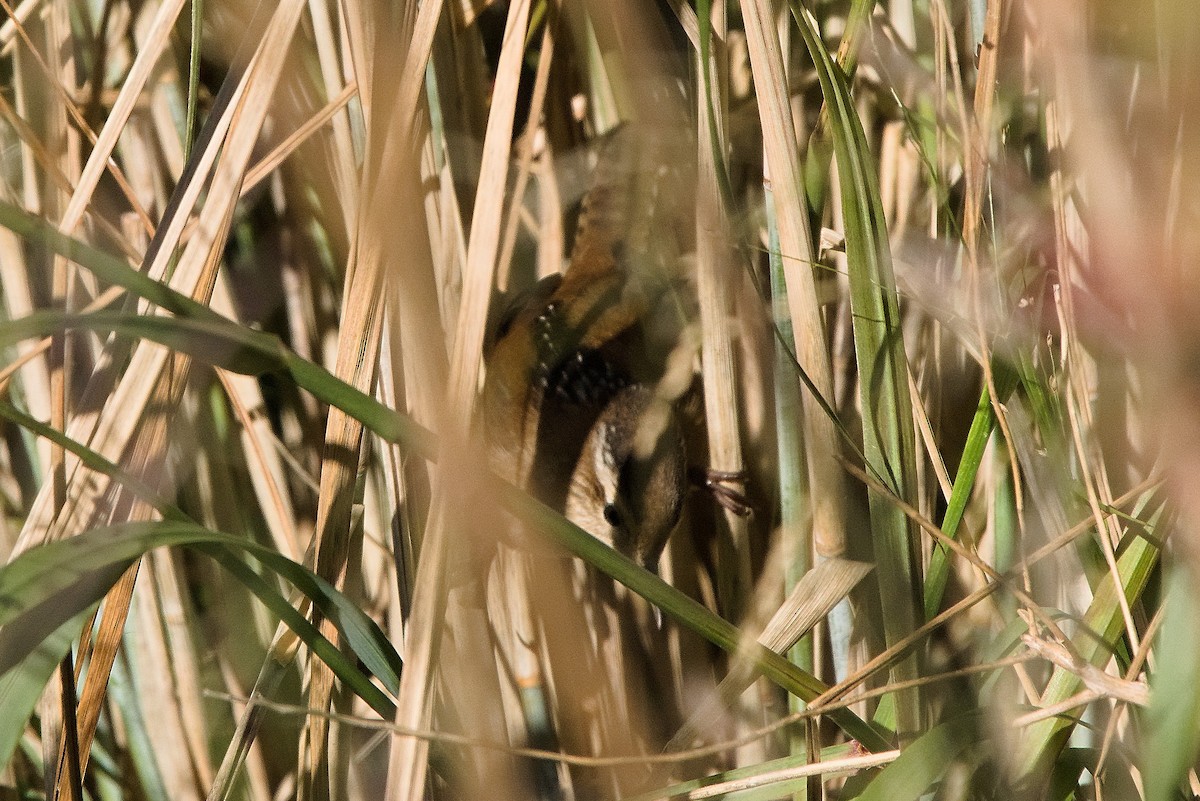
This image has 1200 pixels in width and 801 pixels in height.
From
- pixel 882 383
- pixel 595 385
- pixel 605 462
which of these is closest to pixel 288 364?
pixel 882 383

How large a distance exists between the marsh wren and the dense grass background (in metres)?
0.08

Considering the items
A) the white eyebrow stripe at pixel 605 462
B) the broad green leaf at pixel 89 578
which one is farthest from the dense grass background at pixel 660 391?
the white eyebrow stripe at pixel 605 462

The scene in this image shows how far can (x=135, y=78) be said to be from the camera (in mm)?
1082

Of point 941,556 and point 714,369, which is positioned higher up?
point 714,369

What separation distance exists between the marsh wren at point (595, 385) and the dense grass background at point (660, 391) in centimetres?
8

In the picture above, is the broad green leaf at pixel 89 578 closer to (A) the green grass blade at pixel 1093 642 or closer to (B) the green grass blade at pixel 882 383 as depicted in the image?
(B) the green grass blade at pixel 882 383

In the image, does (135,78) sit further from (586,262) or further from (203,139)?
(586,262)

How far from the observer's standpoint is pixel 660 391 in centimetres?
172

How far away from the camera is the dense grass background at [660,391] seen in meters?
0.70

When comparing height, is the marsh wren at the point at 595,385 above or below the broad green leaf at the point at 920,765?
above

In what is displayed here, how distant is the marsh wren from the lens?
162 centimetres

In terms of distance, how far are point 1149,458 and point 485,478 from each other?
0.88 meters

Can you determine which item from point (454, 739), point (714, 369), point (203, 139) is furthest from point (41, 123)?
point (454, 739)

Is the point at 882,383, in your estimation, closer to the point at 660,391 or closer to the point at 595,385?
the point at 660,391
